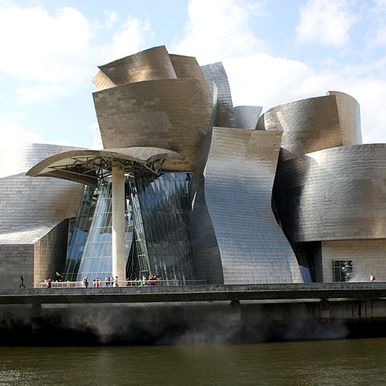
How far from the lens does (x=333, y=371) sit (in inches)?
689

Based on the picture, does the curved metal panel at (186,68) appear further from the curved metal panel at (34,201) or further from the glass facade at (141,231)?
the curved metal panel at (34,201)

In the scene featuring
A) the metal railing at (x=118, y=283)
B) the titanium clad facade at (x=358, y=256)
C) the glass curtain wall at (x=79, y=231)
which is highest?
the glass curtain wall at (x=79, y=231)

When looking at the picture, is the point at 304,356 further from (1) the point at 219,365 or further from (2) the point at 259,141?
(2) the point at 259,141

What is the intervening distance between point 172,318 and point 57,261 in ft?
47.3

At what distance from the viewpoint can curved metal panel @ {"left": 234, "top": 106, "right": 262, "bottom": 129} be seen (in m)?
49.6

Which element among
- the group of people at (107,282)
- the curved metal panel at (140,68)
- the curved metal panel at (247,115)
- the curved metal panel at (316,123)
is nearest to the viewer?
the group of people at (107,282)

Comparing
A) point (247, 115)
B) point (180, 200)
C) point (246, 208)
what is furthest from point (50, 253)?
point (247, 115)

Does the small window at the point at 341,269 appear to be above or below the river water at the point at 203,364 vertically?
above

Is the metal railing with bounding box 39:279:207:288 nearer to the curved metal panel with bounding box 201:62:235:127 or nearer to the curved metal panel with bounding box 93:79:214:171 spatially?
the curved metal panel with bounding box 93:79:214:171

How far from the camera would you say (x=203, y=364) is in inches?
752

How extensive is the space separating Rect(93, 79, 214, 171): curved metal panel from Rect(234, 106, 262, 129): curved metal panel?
10.9 metres

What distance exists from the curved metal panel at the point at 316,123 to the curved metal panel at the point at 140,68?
9718 mm

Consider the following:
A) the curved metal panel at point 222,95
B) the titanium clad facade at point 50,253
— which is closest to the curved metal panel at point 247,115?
the curved metal panel at point 222,95

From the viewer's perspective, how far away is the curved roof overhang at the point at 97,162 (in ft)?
108
